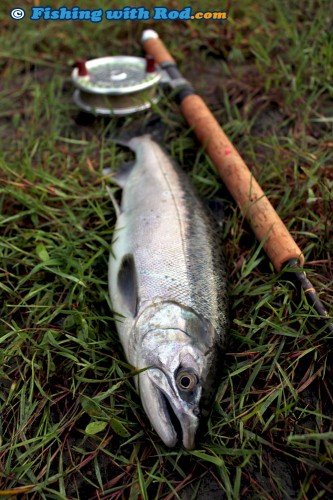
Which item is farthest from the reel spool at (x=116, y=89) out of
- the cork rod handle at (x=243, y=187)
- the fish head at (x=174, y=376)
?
the fish head at (x=174, y=376)

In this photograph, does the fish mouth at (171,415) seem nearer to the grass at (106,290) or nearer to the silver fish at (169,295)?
the silver fish at (169,295)

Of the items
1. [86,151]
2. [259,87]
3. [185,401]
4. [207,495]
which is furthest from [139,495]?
[259,87]

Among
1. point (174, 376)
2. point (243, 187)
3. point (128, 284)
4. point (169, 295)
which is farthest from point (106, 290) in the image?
point (243, 187)

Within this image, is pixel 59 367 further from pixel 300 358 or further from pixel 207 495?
pixel 300 358

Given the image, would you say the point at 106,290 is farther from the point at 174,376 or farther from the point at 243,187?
the point at 243,187

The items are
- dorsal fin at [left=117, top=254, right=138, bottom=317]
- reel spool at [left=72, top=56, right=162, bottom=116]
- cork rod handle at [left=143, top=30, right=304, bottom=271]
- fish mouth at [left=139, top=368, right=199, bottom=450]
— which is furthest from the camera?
reel spool at [left=72, top=56, right=162, bottom=116]

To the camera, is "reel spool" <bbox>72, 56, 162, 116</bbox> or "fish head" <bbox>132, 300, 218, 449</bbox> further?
"reel spool" <bbox>72, 56, 162, 116</bbox>

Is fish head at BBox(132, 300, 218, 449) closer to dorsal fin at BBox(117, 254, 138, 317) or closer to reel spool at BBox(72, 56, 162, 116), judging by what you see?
dorsal fin at BBox(117, 254, 138, 317)

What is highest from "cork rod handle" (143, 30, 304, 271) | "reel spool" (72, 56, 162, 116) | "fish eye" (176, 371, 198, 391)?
"reel spool" (72, 56, 162, 116)

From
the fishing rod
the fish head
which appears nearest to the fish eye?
the fish head
